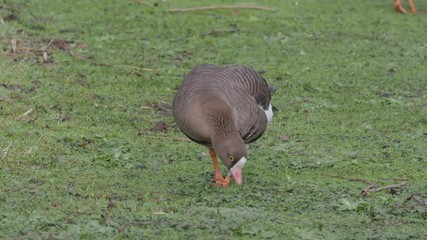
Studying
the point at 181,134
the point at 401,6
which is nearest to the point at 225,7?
the point at 401,6

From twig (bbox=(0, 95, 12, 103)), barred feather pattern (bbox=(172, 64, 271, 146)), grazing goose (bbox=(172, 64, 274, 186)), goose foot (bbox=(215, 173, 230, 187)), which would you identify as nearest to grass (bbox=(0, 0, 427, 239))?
twig (bbox=(0, 95, 12, 103))

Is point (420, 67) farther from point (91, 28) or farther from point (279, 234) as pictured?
point (279, 234)

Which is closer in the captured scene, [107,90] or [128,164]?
[128,164]

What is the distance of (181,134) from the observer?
977 centimetres

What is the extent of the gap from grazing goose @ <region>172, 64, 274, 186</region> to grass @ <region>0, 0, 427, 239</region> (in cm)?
38

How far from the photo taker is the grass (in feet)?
22.3

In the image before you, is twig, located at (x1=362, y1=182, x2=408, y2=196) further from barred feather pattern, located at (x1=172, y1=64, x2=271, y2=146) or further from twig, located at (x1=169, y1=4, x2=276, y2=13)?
twig, located at (x1=169, y1=4, x2=276, y2=13)

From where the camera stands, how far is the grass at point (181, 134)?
6789 mm

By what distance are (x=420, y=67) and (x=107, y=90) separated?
4.47 m

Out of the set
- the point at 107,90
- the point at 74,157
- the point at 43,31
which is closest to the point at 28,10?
the point at 43,31

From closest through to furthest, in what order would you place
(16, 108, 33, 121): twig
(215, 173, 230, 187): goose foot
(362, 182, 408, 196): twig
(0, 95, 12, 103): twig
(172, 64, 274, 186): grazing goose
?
(172, 64, 274, 186): grazing goose, (362, 182, 408, 196): twig, (215, 173, 230, 187): goose foot, (16, 108, 33, 121): twig, (0, 95, 12, 103): twig

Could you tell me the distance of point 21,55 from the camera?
12.0 m

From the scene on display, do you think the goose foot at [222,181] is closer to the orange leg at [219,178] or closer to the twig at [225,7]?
the orange leg at [219,178]

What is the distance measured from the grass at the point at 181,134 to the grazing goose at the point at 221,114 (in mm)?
384
